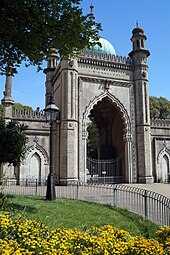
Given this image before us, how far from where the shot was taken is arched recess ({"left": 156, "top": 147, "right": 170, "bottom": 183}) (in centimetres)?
2064

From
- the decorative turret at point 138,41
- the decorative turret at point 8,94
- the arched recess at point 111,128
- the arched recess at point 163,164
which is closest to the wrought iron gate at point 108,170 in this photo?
the arched recess at point 111,128

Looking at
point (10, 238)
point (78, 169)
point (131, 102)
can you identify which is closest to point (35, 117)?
point (78, 169)

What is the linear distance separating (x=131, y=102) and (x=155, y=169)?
6.11m

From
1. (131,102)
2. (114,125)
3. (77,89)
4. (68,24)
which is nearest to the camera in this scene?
(68,24)

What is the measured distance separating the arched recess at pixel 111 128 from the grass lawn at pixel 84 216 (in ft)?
28.7

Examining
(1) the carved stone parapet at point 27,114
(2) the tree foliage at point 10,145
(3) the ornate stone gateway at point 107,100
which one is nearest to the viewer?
(2) the tree foliage at point 10,145

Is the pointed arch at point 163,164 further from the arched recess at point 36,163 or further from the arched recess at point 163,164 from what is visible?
the arched recess at point 36,163

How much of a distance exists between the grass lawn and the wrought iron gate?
36.1 feet

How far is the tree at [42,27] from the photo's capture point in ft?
23.1

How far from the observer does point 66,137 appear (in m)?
16.5

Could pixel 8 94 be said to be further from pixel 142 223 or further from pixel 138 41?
pixel 142 223

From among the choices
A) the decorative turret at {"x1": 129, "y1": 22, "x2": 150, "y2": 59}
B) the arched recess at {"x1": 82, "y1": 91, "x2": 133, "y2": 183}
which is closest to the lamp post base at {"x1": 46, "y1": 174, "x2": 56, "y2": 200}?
the arched recess at {"x1": 82, "y1": 91, "x2": 133, "y2": 183}

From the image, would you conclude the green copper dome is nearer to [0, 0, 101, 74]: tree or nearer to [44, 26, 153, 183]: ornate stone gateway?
[44, 26, 153, 183]: ornate stone gateway

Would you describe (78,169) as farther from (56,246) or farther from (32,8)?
(56,246)
